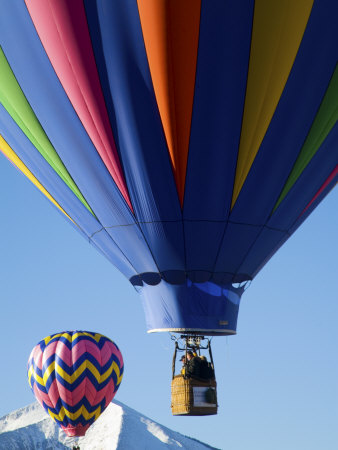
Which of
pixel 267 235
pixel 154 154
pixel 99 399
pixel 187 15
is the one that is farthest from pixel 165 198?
pixel 99 399

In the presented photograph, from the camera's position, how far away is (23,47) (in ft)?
53.5

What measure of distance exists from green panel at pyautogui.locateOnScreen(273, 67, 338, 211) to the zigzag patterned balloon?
616 inches

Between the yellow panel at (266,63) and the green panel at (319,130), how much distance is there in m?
0.79

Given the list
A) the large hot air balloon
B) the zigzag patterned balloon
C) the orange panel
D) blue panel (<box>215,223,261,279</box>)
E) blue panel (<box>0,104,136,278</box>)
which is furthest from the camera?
→ the zigzag patterned balloon

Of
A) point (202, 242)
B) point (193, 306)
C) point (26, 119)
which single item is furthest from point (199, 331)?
point (26, 119)

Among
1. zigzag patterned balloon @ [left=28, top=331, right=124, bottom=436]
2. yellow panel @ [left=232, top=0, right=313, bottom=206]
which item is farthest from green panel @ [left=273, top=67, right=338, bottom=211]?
zigzag patterned balloon @ [left=28, top=331, right=124, bottom=436]

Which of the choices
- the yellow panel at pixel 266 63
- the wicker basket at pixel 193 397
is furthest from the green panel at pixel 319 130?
the wicker basket at pixel 193 397

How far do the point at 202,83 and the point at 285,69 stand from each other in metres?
1.30

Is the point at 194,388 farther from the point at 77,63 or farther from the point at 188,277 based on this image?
the point at 77,63

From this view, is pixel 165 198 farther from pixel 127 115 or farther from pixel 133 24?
pixel 133 24

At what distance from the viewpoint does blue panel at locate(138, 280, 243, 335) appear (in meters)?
16.5

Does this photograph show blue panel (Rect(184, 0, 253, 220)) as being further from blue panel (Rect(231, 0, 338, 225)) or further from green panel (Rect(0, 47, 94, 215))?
green panel (Rect(0, 47, 94, 215))

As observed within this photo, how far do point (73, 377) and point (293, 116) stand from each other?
54.8 feet

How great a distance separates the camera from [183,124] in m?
15.8
